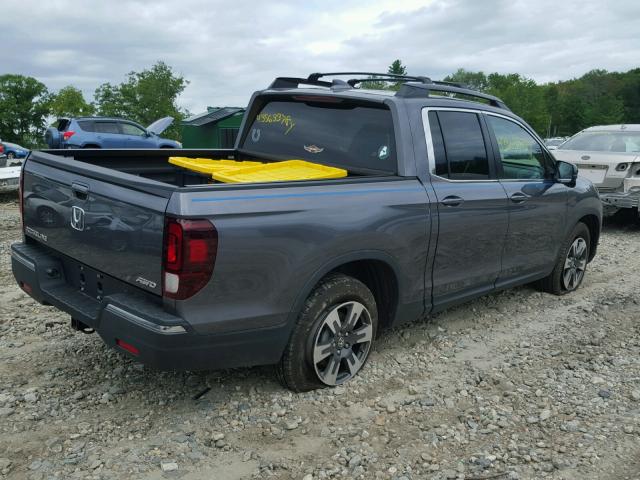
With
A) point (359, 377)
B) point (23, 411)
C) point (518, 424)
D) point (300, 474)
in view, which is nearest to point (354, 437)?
point (300, 474)

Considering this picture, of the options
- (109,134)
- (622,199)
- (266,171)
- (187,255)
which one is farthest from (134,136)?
(187,255)

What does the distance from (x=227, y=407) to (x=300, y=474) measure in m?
0.76

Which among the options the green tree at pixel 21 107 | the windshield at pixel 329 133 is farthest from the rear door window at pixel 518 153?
the green tree at pixel 21 107

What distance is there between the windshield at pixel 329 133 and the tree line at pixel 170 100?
1.46m

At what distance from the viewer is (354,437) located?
3260mm

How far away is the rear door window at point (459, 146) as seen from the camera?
13.7 feet

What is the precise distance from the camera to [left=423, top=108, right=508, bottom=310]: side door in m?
4.12

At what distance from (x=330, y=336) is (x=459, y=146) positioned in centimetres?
173

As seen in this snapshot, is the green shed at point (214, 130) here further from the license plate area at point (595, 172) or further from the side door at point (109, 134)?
the license plate area at point (595, 172)

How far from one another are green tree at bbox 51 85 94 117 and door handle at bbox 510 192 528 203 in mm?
53728

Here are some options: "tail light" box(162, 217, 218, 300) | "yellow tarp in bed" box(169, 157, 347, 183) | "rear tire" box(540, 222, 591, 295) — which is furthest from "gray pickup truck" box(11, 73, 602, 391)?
"rear tire" box(540, 222, 591, 295)

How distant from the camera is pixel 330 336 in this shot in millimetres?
3639

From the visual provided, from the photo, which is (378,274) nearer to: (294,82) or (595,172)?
(294,82)

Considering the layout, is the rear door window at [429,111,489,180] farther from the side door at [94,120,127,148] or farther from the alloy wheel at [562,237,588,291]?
the side door at [94,120,127,148]
